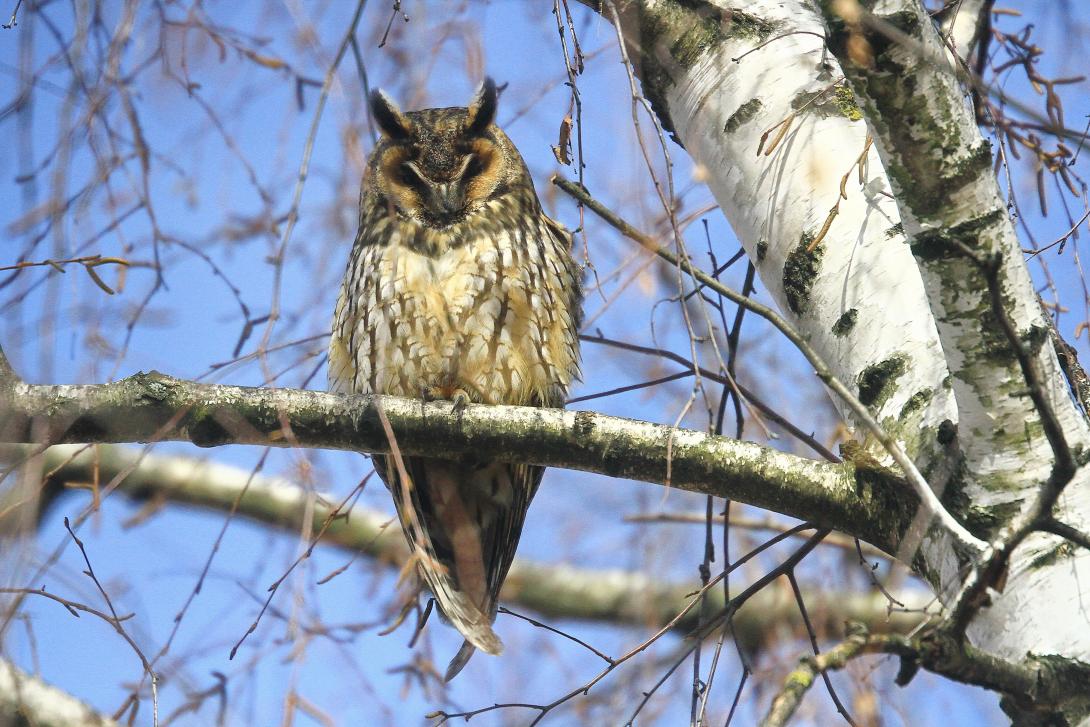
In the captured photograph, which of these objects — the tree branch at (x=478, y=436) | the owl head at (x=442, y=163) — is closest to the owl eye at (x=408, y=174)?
the owl head at (x=442, y=163)

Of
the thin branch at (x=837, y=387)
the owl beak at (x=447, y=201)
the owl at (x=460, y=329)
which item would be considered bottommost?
the thin branch at (x=837, y=387)

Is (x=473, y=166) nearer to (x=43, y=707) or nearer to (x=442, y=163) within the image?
(x=442, y=163)

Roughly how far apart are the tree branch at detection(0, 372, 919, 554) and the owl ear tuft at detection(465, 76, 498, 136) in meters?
1.37

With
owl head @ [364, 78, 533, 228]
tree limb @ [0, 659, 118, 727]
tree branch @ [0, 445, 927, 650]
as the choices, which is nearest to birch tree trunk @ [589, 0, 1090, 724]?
owl head @ [364, 78, 533, 228]

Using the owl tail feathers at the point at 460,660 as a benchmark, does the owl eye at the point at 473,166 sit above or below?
above

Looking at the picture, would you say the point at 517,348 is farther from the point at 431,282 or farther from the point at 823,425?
the point at 823,425

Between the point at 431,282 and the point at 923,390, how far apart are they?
1.36 metres

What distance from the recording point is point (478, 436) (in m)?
2.00

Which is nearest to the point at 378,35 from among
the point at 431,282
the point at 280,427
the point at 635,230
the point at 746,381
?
the point at 635,230

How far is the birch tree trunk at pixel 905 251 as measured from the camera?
4.66ft

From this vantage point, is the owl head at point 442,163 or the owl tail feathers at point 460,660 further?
the owl head at point 442,163

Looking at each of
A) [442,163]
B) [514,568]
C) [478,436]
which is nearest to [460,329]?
[442,163]

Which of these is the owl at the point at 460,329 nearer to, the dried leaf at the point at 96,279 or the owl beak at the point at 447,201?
the owl beak at the point at 447,201

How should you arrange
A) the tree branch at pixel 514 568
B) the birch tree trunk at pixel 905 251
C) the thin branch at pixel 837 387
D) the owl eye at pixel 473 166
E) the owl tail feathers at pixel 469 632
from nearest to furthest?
1. the thin branch at pixel 837 387
2. the birch tree trunk at pixel 905 251
3. the owl tail feathers at pixel 469 632
4. the owl eye at pixel 473 166
5. the tree branch at pixel 514 568
